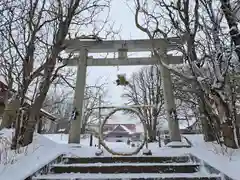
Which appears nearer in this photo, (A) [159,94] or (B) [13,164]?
(B) [13,164]

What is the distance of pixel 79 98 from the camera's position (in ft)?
32.6

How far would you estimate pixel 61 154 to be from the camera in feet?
17.6

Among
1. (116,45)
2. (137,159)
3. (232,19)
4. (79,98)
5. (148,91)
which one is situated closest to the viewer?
(137,159)

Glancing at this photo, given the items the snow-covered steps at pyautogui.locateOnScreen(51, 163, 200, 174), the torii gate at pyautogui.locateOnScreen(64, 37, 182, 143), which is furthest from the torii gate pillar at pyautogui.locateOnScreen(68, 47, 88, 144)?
the snow-covered steps at pyautogui.locateOnScreen(51, 163, 200, 174)

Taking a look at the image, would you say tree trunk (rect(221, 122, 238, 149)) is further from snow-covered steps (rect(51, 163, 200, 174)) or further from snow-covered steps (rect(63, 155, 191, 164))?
snow-covered steps (rect(51, 163, 200, 174))

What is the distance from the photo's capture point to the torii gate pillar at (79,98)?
9445 millimetres

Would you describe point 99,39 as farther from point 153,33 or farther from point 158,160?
point 158,160

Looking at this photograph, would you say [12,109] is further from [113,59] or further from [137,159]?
[113,59]

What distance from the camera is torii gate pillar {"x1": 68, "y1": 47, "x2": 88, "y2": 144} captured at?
9.45 metres

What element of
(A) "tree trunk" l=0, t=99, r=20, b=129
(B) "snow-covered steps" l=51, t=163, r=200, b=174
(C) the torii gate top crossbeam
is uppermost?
(C) the torii gate top crossbeam

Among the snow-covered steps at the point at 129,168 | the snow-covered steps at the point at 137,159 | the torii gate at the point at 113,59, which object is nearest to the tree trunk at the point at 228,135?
the snow-covered steps at the point at 137,159

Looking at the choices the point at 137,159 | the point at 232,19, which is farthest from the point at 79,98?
the point at 232,19

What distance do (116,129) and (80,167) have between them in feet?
102

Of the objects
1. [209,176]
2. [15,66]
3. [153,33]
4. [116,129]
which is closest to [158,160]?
[209,176]
